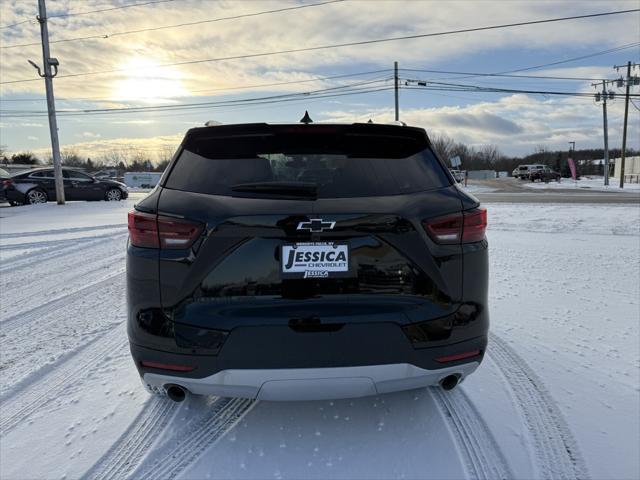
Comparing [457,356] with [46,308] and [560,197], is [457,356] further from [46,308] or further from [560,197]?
[560,197]

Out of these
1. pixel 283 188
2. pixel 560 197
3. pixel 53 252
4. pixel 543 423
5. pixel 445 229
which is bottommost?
pixel 543 423

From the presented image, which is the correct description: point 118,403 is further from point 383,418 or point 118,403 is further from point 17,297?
point 17,297

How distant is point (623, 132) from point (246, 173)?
145ft

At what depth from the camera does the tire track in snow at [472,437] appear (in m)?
2.22

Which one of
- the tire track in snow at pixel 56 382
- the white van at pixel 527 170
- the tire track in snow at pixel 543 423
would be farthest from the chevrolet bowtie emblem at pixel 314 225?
the white van at pixel 527 170

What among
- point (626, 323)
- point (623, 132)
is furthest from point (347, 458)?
point (623, 132)

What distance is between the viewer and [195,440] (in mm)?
2486

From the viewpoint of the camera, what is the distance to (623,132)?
121 ft

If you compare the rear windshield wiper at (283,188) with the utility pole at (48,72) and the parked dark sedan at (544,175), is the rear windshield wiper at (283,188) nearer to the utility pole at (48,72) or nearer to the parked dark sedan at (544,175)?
the utility pole at (48,72)

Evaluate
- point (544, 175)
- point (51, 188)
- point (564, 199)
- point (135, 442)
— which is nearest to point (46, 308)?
point (135, 442)

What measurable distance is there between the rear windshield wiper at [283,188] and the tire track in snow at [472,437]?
161cm

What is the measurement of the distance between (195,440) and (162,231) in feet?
4.03

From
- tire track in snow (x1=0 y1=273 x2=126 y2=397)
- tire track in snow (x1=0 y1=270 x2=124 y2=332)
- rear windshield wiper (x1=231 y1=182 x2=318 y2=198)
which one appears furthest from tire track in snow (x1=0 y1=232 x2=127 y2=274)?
rear windshield wiper (x1=231 y1=182 x2=318 y2=198)

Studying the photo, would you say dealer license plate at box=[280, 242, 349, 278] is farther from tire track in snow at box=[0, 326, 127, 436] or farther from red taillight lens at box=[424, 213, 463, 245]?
tire track in snow at box=[0, 326, 127, 436]
